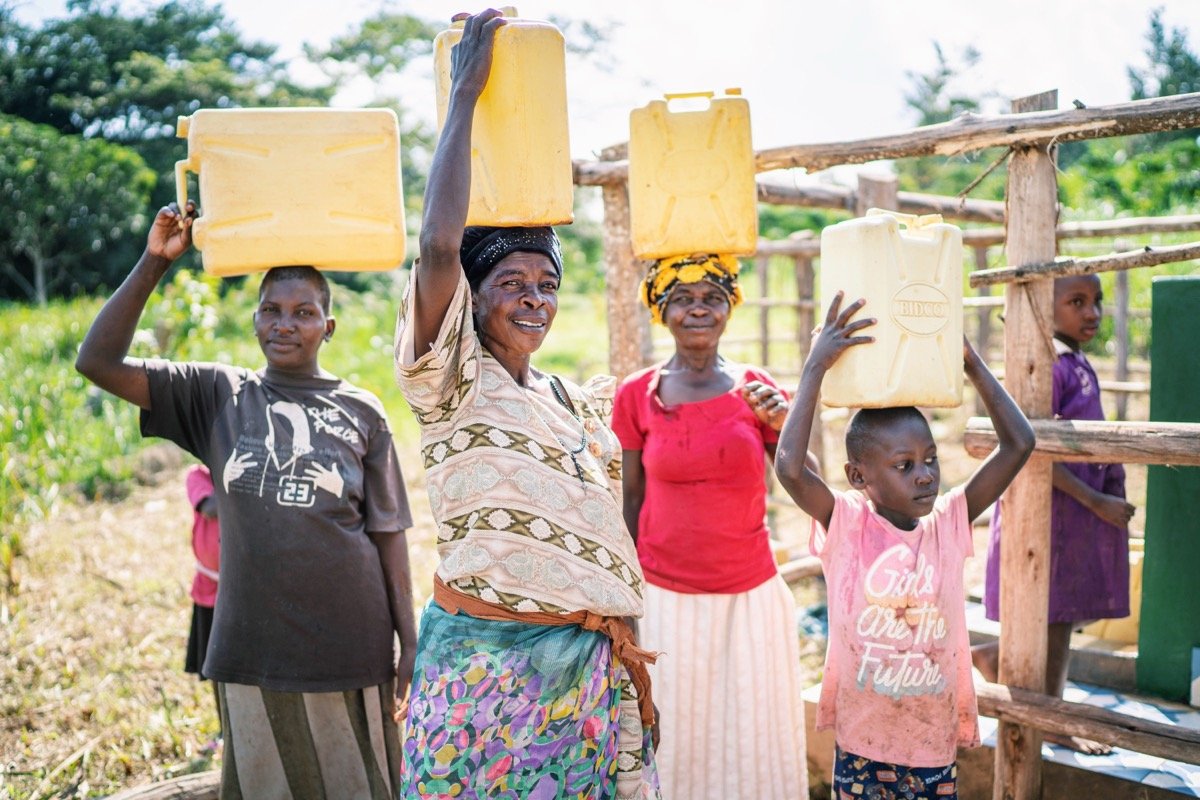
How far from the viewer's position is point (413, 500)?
27.5 feet

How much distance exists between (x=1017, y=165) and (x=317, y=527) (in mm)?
2161

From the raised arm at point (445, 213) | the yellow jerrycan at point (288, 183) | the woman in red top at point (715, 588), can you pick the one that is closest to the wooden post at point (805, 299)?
the woman in red top at point (715, 588)

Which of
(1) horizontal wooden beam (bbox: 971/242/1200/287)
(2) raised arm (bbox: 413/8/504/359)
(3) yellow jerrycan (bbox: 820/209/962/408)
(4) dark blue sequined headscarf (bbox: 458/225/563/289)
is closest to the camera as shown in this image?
(2) raised arm (bbox: 413/8/504/359)

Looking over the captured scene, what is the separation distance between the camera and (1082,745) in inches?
125

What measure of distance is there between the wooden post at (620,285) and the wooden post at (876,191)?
152 centimetres

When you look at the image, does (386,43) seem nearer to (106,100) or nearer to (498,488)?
(106,100)

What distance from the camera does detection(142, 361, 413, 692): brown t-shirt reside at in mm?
2594

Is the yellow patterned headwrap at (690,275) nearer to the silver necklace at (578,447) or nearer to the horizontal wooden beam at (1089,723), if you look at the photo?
the silver necklace at (578,447)

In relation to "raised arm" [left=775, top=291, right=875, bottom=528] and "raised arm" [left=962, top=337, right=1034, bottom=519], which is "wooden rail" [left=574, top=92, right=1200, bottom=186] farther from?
"raised arm" [left=775, top=291, right=875, bottom=528]

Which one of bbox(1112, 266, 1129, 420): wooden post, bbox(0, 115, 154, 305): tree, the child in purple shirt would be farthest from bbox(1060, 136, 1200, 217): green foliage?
bbox(0, 115, 154, 305): tree

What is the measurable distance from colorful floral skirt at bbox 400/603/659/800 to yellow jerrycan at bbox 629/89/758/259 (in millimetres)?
1321

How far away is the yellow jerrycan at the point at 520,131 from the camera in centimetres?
203

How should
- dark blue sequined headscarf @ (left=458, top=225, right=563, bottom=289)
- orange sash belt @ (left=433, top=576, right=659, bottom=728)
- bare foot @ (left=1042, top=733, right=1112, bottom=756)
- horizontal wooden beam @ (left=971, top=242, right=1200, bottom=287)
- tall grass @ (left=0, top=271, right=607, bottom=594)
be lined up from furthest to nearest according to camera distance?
tall grass @ (left=0, top=271, right=607, bottom=594) < bare foot @ (left=1042, top=733, right=1112, bottom=756) < horizontal wooden beam @ (left=971, top=242, right=1200, bottom=287) < dark blue sequined headscarf @ (left=458, top=225, right=563, bottom=289) < orange sash belt @ (left=433, top=576, right=659, bottom=728)

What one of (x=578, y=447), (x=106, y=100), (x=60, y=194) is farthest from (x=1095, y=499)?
(x=106, y=100)
